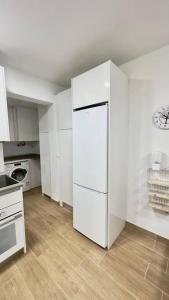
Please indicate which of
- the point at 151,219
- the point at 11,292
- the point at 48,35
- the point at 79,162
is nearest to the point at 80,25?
the point at 48,35

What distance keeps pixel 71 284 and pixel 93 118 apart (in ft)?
5.36

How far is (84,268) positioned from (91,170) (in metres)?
1.01

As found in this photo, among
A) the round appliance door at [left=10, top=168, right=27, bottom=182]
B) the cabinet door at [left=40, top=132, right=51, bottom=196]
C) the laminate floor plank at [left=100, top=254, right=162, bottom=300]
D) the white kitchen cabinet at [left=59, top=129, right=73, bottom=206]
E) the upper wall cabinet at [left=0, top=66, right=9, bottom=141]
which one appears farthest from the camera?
the round appliance door at [left=10, top=168, right=27, bottom=182]

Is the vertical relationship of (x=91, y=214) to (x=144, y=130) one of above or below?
below

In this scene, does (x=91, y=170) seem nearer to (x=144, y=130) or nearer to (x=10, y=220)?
(x=144, y=130)

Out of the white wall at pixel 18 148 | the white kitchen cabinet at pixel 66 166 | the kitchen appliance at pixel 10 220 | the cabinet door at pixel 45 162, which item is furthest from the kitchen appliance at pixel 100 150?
the white wall at pixel 18 148

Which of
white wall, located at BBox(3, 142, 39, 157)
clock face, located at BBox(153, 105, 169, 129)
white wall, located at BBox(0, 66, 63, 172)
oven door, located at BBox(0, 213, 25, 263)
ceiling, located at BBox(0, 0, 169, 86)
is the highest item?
ceiling, located at BBox(0, 0, 169, 86)

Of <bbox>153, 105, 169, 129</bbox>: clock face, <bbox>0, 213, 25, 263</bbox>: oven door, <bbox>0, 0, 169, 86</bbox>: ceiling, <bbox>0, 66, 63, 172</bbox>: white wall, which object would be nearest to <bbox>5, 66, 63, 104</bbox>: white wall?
<bbox>0, 66, 63, 172</bbox>: white wall

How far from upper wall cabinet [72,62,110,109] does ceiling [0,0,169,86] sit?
1.03 feet

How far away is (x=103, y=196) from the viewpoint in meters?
1.54

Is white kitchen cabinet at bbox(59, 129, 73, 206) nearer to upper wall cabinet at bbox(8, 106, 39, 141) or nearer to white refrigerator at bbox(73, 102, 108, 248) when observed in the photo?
white refrigerator at bbox(73, 102, 108, 248)

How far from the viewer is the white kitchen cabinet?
91.8 inches

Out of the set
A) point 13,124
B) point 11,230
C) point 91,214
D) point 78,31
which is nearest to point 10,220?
point 11,230

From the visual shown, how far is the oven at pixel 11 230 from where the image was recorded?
137 cm
